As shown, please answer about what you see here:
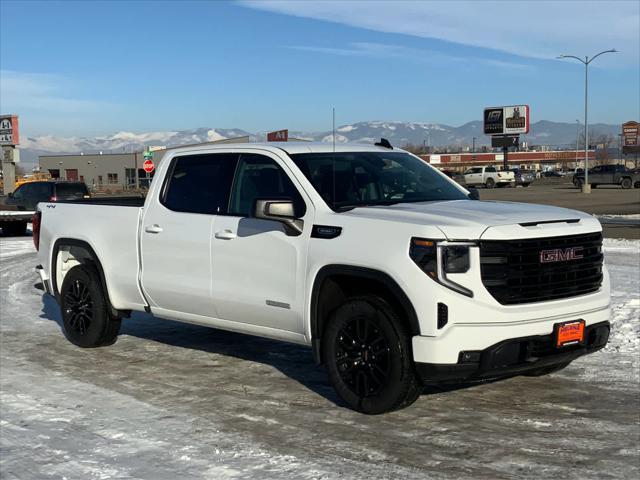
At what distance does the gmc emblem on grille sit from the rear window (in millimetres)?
21263

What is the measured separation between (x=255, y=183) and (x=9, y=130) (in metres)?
59.3

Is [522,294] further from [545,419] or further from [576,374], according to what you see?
[576,374]

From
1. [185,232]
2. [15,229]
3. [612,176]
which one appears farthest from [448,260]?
[612,176]

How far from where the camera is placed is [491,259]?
201 inches

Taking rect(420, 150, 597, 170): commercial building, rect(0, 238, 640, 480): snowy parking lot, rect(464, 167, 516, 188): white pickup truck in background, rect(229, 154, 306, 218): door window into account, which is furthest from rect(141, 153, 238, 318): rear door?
rect(420, 150, 597, 170): commercial building

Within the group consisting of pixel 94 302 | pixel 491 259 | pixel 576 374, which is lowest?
pixel 576 374

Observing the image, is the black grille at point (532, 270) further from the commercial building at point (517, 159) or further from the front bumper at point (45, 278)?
the commercial building at point (517, 159)

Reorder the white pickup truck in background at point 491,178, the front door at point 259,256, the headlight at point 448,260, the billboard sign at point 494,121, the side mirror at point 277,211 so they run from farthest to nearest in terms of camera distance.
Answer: the billboard sign at point 494,121 → the white pickup truck in background at point 491,178 → the front door at point 259,256 → the side mirror at point 277,211 → the headlight at point 448,260

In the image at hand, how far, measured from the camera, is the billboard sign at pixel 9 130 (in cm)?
6003

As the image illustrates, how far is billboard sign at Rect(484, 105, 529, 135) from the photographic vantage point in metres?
92.9

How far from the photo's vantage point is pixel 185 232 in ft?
22.5

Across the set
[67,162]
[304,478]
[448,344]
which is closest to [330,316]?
[448,344]

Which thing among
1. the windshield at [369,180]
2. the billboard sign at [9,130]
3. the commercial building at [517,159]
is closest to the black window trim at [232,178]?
the windshield at [369,180]

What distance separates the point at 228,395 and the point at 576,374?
118 inches
